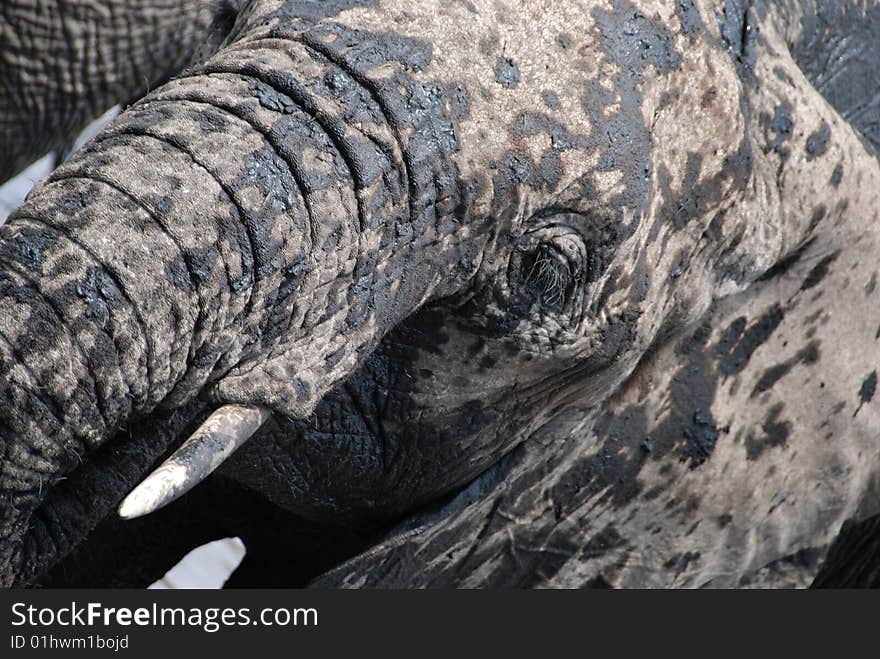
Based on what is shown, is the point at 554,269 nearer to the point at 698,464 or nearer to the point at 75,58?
the point at 698,464

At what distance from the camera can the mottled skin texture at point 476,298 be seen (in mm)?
923

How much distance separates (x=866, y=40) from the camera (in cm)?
153

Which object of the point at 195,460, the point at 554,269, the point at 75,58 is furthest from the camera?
the point at 75,58

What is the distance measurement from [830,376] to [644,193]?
1.29 feet

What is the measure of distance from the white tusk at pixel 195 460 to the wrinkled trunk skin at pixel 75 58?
750mm

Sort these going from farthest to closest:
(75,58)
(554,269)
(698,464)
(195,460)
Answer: (75,58), (698,464), (554,269), (195,460)

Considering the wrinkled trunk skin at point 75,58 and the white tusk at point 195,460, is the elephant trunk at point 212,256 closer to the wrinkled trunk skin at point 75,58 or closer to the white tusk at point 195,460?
the white tusk at point 195,460

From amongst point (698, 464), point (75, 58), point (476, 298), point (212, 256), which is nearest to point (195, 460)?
point (212, 256)

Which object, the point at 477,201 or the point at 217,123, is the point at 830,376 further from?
the point at 217,123

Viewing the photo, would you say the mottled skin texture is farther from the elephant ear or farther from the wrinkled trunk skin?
the wrinkled trunk skin

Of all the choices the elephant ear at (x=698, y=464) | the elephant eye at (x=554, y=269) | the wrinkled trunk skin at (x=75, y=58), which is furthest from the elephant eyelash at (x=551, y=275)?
the wrinkled trunk skin at (x=75, y=58)

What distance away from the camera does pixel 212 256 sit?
926mm

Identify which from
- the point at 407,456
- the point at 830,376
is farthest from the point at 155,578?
the point at 830,376

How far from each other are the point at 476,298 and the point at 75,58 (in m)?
0.74
